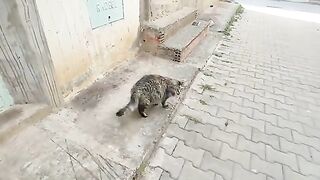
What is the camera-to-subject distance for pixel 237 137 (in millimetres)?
2818

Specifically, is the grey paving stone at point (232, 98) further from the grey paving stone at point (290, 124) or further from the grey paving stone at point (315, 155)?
the grey paving stone at point (315, 155)

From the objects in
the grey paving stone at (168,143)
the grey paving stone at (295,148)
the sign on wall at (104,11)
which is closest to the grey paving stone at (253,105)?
the grey paving stone at (295,148)

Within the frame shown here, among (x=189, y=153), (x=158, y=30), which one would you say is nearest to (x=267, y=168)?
(x=189, y=153)

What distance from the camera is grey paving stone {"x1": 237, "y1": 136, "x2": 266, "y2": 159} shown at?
262cm

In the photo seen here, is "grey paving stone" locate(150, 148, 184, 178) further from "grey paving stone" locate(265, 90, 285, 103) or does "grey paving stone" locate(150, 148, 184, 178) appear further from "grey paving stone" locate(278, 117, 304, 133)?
"grey paving stone" locate(265, 90, 285, 103)

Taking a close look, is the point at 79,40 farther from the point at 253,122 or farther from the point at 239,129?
the point at 253,122

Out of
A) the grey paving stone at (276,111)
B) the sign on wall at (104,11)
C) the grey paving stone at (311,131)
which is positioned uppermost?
the sign on wall at (104,11)

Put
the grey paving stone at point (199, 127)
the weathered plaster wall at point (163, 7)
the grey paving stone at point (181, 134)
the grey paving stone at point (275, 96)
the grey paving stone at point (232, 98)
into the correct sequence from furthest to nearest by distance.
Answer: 1. the weathered plaster wall at point (163, 7)
2. the grey paving stone at point (275, 96)
3. the grey paving stone at point (232, 98)
4. the grey paving stone at point (199, 127)
5. the grey paving stone at point (181, 134)

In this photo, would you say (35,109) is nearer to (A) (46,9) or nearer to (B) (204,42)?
(A) (46,9)

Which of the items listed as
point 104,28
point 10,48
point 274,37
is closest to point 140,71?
point 104,28

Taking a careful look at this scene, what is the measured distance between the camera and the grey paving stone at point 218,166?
2355 millimetres

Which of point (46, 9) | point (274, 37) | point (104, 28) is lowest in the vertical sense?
point (274, 37)

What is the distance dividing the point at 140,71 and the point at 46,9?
1735 mm

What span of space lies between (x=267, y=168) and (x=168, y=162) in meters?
0.98
